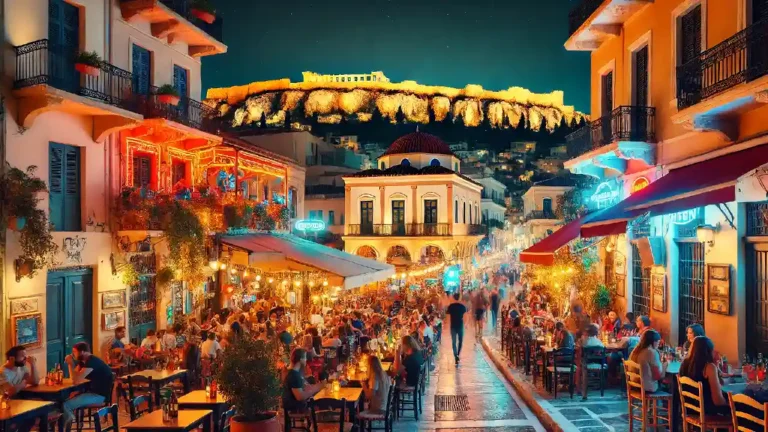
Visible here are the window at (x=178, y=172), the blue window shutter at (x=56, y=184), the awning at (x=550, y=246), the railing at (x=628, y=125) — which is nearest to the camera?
the blue window shutter at (x=56, y=184)

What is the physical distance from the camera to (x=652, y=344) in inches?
368

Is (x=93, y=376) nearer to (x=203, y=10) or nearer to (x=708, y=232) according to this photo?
(x=708, y=232)

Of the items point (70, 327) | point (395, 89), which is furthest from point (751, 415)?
point (395, 89)

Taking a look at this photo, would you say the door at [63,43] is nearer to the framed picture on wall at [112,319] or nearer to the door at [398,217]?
the framed picture on wall at [112,319]

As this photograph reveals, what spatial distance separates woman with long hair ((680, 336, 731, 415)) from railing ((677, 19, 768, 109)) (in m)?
3.86

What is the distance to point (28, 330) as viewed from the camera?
1213 centimetres

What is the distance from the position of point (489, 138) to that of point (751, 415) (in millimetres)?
111060

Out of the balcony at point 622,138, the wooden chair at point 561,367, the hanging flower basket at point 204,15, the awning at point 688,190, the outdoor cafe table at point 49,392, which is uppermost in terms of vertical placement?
the hanging flower basket at point 204,15

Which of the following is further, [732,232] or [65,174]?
[65,174]

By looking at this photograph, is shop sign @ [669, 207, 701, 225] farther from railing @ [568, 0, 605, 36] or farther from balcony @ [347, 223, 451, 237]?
balcony @ [347, 223, 451, 237]

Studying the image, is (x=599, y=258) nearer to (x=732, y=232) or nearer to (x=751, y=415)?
(x=732, y=232)

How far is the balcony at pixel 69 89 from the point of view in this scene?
1218cm

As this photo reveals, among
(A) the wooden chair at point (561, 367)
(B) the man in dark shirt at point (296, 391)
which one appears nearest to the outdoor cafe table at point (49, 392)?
(B) the man in dark shirt at point (296, 391)

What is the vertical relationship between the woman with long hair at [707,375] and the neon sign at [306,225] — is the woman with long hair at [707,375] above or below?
below
